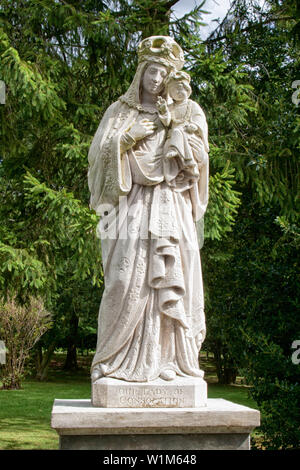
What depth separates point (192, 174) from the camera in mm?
4379

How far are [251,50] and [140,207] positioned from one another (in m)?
8.31

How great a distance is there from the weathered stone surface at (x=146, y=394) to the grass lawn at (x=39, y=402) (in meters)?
3.45

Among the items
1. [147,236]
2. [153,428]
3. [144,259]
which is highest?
[147,236]

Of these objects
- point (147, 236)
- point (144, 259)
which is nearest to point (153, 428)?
point (144, 259)

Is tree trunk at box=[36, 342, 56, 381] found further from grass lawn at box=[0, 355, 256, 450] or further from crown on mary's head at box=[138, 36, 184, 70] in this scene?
crown on mary's head at box=[138, 36, 184, 70]

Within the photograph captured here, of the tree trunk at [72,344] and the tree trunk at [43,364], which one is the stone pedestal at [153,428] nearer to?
the tree trunk at [43,364]

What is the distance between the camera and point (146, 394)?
12.7 ft

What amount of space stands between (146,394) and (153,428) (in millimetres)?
290

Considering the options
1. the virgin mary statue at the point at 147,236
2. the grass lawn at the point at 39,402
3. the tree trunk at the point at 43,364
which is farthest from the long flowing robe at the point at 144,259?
the tree trunk at the point at 43,364

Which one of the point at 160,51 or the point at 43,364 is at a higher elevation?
the point at 160,51

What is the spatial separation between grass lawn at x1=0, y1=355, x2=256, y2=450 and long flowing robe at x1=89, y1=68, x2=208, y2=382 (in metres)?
3.40

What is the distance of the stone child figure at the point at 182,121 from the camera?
4332mm

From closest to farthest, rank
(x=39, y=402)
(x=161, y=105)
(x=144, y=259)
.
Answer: (x=144, y=259)
(x=161, y=105)
(x=39, y=402)

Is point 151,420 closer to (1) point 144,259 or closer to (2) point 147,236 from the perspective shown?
(1) point 144,259
